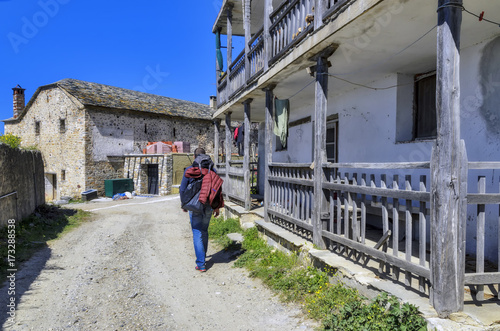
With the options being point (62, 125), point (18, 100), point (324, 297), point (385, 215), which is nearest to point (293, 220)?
point (324, 297)

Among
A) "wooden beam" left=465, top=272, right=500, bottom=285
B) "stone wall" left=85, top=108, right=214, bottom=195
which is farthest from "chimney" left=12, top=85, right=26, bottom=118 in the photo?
"wooden beam" left=465, top=272, right=500, bottom=285

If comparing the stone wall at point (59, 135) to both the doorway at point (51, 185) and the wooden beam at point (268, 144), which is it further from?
the wooden beam at point (268, 144)

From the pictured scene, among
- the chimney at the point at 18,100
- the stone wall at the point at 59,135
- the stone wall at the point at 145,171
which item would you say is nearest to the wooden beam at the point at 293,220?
the stone wall at the point at 145,171

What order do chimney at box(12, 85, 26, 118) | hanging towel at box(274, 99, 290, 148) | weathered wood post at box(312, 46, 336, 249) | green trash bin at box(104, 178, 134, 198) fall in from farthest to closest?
1. chimney at box(12, 85, 26, 118)
2. green trash bin at box(104, 178, 134, 198)
3. hanging towel at box(274, 99, 290, 148)
4. weathered wood post at box(312, 46, 336, 249)

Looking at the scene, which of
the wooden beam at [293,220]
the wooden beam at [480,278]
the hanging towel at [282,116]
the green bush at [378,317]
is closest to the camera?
the green bush at [378,317]

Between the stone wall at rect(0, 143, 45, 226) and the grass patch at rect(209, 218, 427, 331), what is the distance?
5.59 meters

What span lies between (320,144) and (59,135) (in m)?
21.2

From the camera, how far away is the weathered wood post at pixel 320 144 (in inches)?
179

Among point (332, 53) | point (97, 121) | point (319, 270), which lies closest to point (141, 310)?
point (319, 270)

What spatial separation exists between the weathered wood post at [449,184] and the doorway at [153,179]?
1973 centimetres

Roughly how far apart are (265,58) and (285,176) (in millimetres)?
2648

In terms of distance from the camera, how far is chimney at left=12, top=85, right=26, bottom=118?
954 inches

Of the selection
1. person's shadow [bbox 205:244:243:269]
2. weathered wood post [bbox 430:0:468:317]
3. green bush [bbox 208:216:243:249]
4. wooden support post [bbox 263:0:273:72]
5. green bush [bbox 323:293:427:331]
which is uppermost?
wooden support post [bbox 263:0:273:72]

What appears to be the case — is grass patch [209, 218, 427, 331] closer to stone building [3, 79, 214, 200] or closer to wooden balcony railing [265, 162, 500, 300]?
wooden balcony railing [265, 162, 500, 300]
